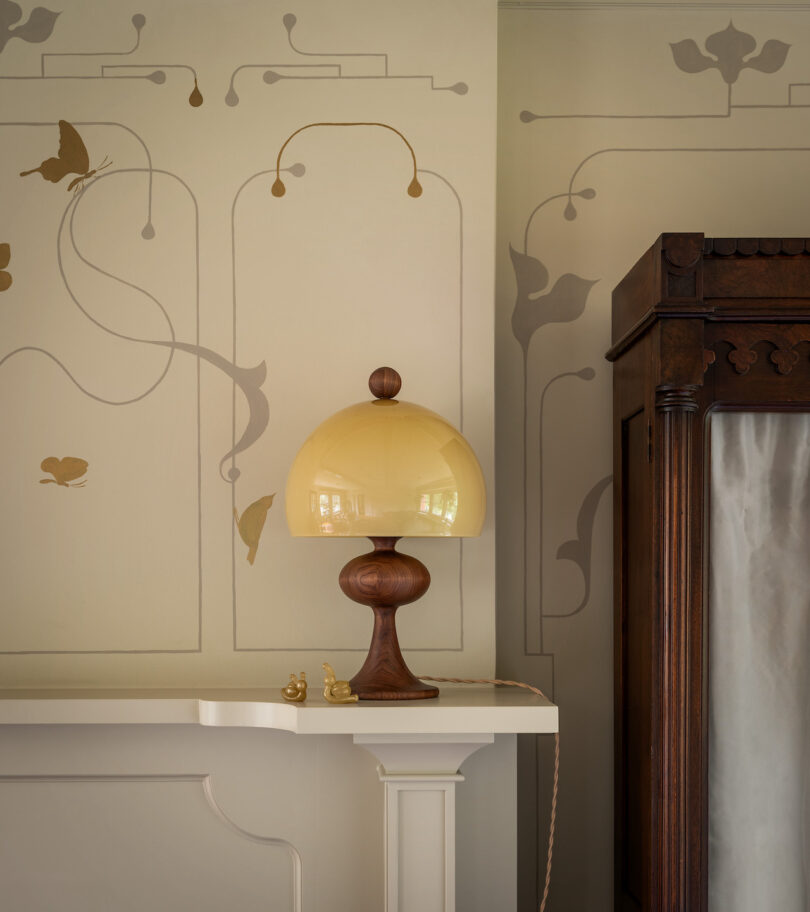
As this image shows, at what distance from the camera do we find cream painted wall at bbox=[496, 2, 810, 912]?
1.89 meters

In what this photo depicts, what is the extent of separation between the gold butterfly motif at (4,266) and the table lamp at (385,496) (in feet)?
2.36

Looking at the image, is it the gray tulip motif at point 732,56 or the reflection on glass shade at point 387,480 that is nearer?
the reflection on glass shade at point 387,480

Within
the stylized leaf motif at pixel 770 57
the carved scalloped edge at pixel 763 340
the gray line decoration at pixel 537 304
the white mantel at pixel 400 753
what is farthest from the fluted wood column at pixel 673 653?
the stylized leaf motif at pixel 770 57

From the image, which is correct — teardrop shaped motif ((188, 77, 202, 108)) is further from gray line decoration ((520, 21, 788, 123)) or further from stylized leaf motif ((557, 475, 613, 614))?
stylized leaf motif ((557, 475, 613, 614))

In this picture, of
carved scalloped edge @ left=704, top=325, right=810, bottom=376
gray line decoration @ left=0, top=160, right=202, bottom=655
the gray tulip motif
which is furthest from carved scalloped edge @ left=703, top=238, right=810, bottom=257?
gray line decoration @ left=0, top=160, right=202, bottom=655

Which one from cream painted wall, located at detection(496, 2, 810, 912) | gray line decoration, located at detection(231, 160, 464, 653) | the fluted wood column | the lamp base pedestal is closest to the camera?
the fluted wood column

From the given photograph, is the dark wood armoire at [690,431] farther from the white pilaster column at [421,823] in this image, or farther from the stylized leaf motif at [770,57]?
the stylized leaf motif at [770,57]

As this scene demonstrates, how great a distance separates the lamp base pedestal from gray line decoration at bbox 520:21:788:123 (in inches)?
41.5

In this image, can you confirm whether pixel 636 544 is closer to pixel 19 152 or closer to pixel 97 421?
pixel 97 421

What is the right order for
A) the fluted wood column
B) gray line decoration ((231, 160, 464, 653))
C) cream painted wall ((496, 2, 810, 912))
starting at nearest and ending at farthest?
the fluted wood column < gray line decoration ((231, 160, 464, 653)) < cream painted wall ((496, 2, 810, 912))

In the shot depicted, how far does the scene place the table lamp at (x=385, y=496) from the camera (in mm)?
1414

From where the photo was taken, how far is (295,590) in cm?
171

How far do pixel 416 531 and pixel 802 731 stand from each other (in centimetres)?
68

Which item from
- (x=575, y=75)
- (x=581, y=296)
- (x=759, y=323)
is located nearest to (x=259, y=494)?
(x=581, y=296)
